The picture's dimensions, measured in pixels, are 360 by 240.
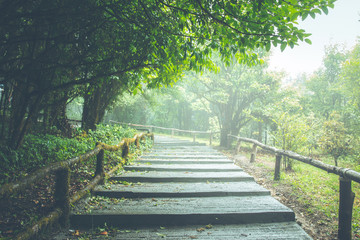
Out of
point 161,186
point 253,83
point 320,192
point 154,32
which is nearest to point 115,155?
point 161,186

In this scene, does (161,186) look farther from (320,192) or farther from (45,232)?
(320,192)

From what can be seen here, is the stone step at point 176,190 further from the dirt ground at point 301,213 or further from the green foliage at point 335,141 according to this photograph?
the green foliage at point 335,141

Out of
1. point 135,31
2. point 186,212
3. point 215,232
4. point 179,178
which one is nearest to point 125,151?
point 179,178

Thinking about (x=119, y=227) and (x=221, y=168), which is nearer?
(x=119, y=227)

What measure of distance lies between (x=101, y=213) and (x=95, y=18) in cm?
374

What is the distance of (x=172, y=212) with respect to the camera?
3273 mm

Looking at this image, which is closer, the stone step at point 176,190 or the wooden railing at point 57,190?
the wooden railing at point 57,190

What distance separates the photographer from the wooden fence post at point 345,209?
3.12 m

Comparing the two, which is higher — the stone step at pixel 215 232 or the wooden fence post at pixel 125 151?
the wooden fence post at pixel 125 151

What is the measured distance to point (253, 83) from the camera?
1291 centimetres

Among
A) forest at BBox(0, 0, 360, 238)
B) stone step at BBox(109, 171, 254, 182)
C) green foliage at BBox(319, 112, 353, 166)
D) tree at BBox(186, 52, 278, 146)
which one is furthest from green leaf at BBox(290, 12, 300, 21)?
green foliage at BBox(319, 112, 353, 166)

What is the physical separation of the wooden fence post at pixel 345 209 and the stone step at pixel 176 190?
1.35 m

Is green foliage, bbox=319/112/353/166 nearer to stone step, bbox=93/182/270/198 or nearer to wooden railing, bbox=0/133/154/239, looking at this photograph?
stone step, bbox=93/182/270/198

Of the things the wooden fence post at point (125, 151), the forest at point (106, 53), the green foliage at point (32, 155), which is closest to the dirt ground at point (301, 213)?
the forest at point (106, 53)
